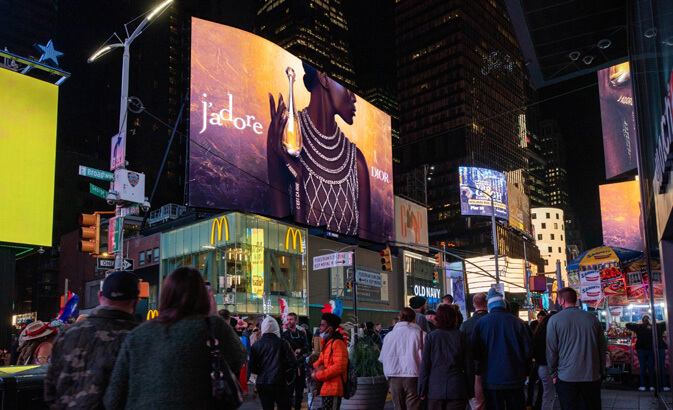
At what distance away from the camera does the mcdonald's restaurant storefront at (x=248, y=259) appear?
139 feet

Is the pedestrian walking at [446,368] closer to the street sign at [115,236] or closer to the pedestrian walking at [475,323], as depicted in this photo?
the pedestrian walking at [475,323]

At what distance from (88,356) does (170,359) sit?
2.62ft

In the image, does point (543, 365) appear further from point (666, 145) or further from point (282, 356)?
point (282, 356)

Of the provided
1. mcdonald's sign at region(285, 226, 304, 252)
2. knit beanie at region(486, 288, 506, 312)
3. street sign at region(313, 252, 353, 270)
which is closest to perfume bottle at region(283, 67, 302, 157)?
mcdonald's sign at region(285, 226, 304, 252)

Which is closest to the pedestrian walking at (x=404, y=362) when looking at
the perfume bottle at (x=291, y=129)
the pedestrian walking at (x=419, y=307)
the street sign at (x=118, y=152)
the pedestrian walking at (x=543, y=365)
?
the pedestrian walking at (x=419, y=307)

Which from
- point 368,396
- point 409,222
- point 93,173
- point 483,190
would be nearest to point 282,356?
point 368,396

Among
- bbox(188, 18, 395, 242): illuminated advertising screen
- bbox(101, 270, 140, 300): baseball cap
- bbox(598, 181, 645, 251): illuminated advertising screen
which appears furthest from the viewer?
bbox(188, 18, 395, 242): illuminated advertising screen

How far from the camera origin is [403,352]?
8.75 m

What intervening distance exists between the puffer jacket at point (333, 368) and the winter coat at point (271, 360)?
476 mm

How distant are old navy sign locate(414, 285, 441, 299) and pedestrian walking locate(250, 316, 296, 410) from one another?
58592mm

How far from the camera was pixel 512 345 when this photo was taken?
24.6ft

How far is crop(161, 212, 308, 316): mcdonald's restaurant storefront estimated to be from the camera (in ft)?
139

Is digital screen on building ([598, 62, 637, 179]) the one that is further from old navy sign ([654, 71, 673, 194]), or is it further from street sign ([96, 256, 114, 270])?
street sign ([96, 256, 114, 270])

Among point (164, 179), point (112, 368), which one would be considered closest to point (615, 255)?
point (112, 368)
